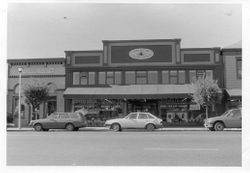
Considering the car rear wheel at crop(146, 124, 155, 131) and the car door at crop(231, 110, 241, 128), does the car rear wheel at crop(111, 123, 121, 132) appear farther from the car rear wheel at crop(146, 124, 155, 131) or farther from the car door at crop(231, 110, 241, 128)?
the car door at crop(231, 110, 241, 128)

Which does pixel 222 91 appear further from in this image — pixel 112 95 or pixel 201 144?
pixel 201 144

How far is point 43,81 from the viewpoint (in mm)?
30234

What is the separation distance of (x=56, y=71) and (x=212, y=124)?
1536cm

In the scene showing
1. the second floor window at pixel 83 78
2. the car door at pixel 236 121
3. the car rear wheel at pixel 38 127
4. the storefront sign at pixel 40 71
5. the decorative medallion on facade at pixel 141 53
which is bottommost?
the car rear wheel at pixel 38 127

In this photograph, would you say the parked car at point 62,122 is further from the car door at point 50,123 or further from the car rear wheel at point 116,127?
the car rear wheel at point 116,127

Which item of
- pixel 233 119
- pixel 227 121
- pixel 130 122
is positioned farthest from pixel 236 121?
pixel 130 122

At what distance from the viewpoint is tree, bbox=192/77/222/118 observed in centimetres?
2605

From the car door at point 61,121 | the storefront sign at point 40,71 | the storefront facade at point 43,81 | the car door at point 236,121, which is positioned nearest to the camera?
the car door at point 236,121

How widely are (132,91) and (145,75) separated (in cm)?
206

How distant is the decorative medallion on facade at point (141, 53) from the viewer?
29.5 metres

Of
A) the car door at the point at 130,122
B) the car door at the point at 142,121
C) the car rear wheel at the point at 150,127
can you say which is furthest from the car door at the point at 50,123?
the car rear wheel at the point at 150,127

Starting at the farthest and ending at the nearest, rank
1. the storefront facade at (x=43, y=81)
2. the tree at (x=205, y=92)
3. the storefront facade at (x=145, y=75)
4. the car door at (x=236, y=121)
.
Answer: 1. the storefront facade at (x=43, y=81)
2. the storefront facade at (x=145, y=75)
3. the tree at (x=205, y=92)
4. the car door at (x=236, y=121)

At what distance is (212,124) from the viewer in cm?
2141

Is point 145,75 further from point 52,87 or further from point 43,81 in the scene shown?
point 43,81
